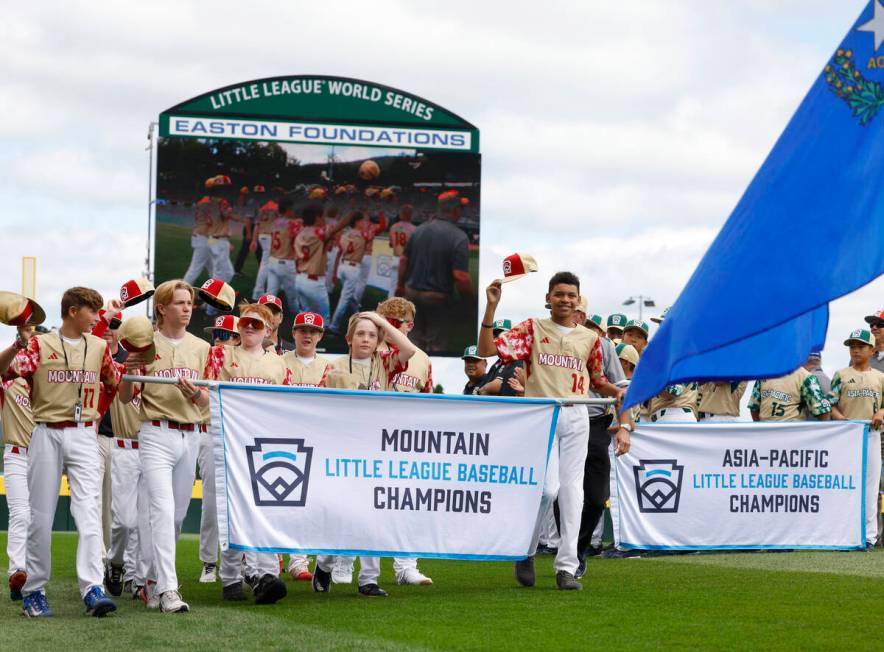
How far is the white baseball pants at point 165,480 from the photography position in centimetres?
855

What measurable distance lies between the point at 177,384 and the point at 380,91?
1496 centimetres

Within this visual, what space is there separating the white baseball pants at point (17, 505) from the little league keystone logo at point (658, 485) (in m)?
5.51

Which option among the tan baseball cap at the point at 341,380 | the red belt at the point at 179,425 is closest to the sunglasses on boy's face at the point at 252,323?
the tan baseball cap at the point at 341,380

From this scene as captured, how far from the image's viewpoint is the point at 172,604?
28.0 feet

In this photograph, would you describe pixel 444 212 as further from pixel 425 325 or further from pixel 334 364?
pixel 334 364

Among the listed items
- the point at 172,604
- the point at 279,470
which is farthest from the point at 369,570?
the point at 172,604

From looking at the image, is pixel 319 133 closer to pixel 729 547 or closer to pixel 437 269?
pixel 437 269

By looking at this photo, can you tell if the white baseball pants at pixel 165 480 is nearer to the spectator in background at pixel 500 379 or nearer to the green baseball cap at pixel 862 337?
the spectator in background at pixel 500 379

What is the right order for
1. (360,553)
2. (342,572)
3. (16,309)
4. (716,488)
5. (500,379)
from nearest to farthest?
(16,309)
(360,553)
(342,572)
(716,488)
(500,379)

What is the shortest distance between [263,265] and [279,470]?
515 inches

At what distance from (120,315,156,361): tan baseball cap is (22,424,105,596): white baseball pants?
1.84 ft

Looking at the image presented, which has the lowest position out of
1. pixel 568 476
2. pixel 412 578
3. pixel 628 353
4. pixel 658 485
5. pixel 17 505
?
pixel 412 578

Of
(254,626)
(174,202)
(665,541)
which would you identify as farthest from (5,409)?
(174,202)

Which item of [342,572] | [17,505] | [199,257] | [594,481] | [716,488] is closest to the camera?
[17,505]
